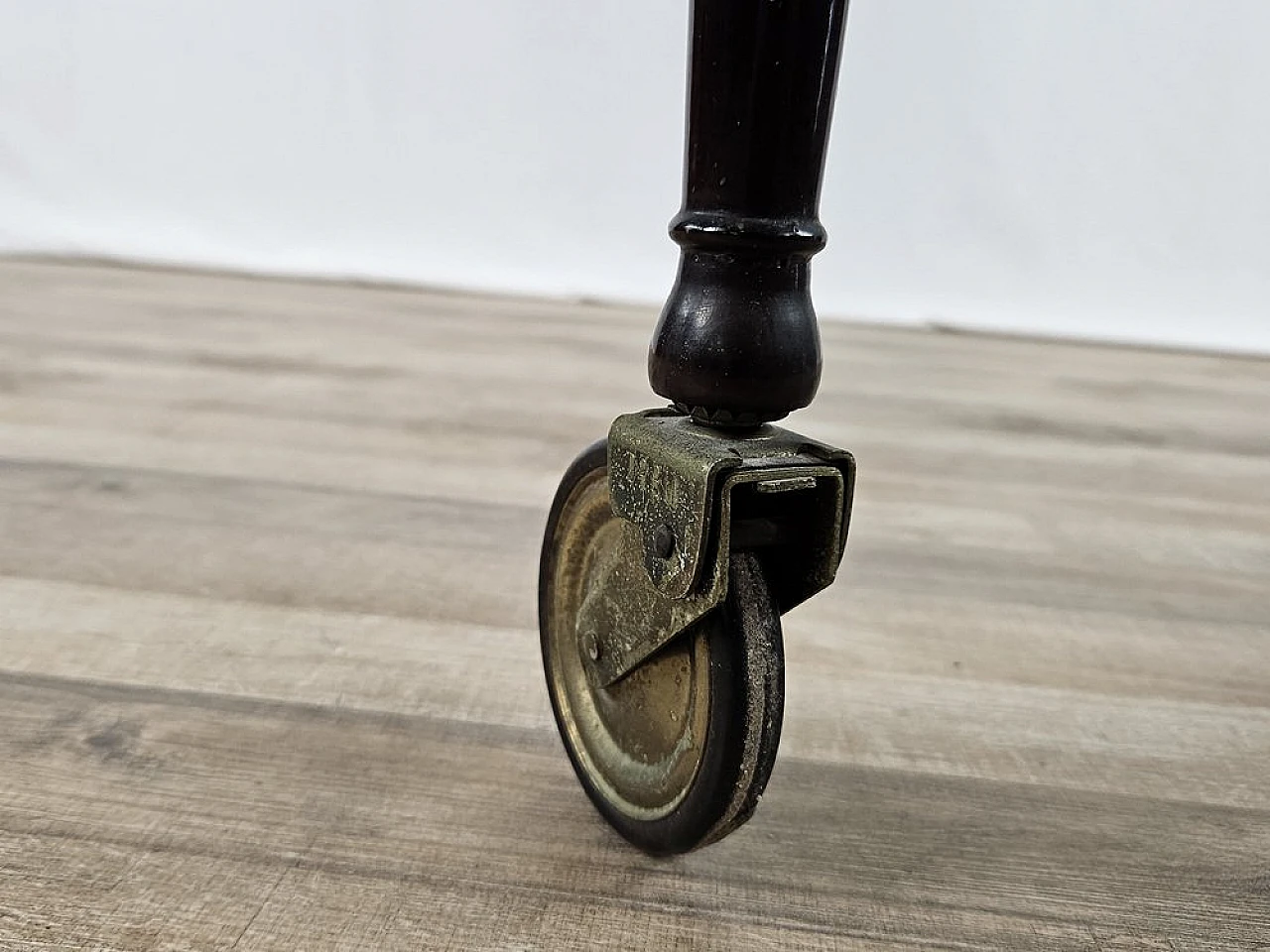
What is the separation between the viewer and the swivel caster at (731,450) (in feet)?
1.57

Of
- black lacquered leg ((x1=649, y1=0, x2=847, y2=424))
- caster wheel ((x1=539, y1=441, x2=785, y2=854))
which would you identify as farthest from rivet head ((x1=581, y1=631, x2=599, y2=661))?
black lacquered leg ((x1=649, y1=0, x2=847, y2=424))

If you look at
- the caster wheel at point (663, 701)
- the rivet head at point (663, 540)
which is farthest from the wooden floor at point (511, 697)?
the rivet head at point (663, 540)

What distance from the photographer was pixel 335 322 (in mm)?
2033

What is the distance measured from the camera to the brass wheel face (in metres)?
0.53

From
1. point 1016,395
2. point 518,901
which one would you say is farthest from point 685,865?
point 1016,395

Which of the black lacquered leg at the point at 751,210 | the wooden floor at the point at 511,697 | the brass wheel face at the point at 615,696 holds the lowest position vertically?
the wooden floor at the point at 511,697

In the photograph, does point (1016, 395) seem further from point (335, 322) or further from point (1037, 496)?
point (335, 322)

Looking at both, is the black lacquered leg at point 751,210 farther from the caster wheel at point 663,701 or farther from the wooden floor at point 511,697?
the wooden floor at point 511,697

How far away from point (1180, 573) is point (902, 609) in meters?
0.29

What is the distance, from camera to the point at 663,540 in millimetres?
508

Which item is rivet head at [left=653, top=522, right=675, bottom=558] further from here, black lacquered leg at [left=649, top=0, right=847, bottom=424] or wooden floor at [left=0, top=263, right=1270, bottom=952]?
wooden floor at [left=0, top=263, right=1270, bottom=952]

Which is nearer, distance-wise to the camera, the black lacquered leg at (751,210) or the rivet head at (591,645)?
the black lacquered leg at (751,210)

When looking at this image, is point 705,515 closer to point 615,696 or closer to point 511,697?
point 615,696

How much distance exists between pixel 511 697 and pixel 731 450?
0.96 feet
